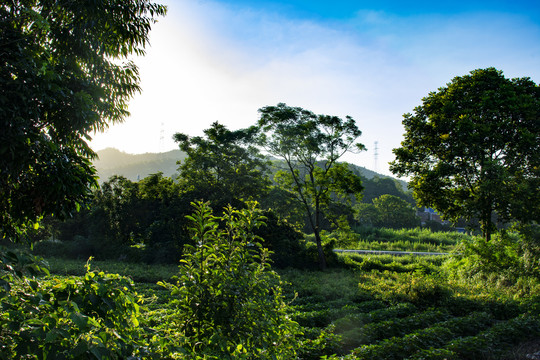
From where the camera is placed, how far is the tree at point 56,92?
434 centimetres

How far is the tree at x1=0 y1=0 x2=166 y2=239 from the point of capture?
4344mm

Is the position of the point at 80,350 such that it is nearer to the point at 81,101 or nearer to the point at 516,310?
the point at 81,101

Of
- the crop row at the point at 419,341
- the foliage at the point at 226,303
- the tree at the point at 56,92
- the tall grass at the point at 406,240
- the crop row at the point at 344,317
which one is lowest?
the tall grass at the point at 406,240

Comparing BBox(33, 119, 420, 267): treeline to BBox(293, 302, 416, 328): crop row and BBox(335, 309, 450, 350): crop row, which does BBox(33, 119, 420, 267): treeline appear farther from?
BBox(335, 309, 450, 350): crop row

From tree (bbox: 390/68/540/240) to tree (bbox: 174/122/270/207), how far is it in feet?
30.6

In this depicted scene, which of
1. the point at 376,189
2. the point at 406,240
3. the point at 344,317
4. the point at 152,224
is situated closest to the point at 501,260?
the point at 344,317

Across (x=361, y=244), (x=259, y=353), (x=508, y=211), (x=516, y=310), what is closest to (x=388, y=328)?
(x=516, y=310)

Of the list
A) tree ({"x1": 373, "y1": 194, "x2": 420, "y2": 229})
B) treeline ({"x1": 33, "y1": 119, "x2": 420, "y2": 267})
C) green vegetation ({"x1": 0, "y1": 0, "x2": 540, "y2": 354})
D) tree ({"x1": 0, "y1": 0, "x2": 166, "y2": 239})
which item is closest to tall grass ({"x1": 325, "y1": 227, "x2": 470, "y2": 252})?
green vegetation ({"x1": 0, "y1": 0, "x2": 540, "y2": 354})

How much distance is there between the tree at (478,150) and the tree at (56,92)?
1484cm

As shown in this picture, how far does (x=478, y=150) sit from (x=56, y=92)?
16911 mm

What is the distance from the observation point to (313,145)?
63.1ft

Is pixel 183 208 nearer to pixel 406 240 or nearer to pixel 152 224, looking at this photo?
pixel 152 224

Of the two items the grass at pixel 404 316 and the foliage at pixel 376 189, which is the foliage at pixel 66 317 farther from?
A: the foliage at pixel 376 189

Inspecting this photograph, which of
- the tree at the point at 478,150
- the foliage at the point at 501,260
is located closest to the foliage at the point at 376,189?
the tree at the point at 478,150
